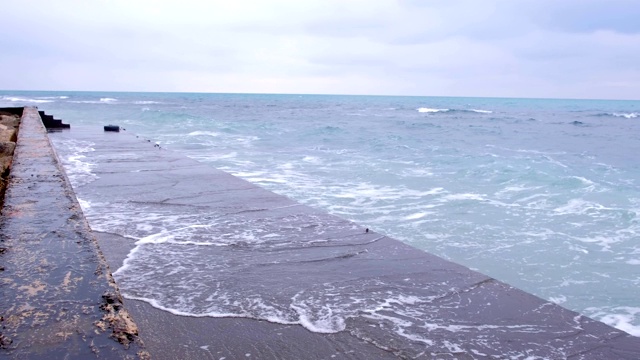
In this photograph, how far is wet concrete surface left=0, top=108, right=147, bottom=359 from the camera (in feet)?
4.44

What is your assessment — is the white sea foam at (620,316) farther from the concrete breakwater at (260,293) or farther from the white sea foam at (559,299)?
the concrete breakwater at (260,293)

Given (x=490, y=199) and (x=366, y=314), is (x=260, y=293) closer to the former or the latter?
(x=366, y=314)

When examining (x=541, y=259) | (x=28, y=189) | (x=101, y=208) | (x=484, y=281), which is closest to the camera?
(x=484, y=281)

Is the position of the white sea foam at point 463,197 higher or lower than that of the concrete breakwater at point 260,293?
lower

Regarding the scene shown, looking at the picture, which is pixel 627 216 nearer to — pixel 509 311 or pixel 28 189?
pixel 509 311

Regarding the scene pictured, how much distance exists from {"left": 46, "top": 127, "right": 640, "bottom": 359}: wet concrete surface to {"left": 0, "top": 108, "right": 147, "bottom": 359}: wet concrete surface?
42 cm

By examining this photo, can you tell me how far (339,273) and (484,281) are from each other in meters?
0.83

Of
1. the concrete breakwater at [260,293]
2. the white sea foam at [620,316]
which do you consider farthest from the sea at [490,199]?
the concrete breakwater at [260,293]

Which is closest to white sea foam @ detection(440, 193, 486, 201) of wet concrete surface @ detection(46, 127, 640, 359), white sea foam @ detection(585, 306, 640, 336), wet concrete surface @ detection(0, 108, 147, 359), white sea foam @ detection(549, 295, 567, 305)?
white sea foam @ detection(549, 295, 567, 305)

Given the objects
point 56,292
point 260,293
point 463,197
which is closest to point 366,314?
point 260,293

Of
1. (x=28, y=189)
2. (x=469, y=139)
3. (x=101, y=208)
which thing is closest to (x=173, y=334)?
(x=28, y=189)

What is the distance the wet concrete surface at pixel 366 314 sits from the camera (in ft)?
6.75

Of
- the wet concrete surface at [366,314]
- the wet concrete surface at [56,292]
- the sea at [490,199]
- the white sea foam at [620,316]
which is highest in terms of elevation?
the wet concrete surface at [56,292]

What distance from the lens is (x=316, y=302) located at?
2500mm
